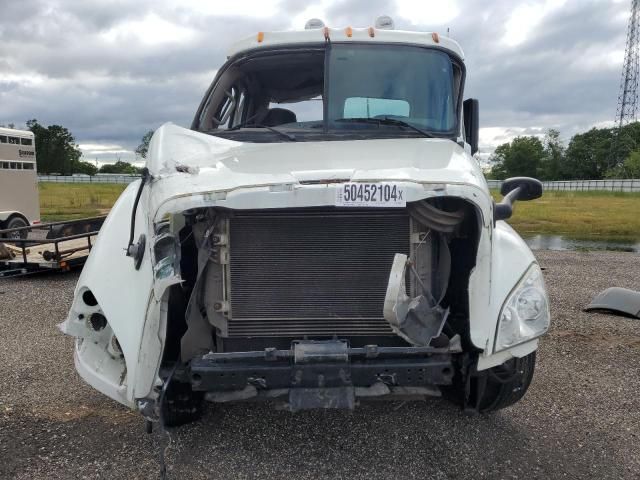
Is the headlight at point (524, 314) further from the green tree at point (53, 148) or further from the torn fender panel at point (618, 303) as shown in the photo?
the green tree at point (53, 148)

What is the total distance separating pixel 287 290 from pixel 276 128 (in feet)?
5.28

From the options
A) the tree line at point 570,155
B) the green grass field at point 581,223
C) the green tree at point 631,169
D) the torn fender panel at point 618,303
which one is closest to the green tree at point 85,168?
the tree line at point 570,155

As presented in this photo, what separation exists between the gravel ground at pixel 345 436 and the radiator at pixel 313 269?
2.82ft

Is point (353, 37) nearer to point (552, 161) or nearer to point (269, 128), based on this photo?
point (269, 128)

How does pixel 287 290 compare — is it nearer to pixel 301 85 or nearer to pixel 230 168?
pixel 230 168

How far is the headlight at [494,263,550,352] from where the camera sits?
3.17 metres

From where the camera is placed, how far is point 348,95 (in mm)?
4410

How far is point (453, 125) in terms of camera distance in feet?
14.7

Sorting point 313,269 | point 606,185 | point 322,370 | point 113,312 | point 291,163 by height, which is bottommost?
point 322,370

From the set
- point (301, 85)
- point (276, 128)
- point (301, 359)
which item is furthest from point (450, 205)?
point (301, 85)

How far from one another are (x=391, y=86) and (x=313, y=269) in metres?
1.92

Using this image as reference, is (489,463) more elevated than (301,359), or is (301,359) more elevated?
(301,359)

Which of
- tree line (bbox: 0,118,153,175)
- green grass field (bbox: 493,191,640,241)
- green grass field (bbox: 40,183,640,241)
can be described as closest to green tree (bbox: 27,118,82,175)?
tree line (bbox: 0,118,153,175)

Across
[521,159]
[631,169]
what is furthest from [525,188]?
[521,159]
